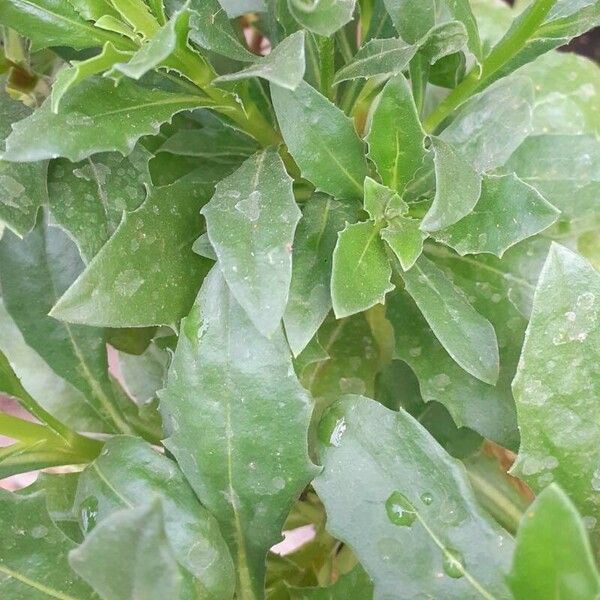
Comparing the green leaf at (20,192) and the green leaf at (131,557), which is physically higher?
the green leaf at (20,192)

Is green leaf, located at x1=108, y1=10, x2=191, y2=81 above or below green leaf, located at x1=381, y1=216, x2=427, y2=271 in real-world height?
above

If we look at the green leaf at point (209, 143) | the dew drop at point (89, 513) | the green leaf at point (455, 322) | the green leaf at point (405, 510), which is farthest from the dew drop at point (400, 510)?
the green leaf at point (209, 143)

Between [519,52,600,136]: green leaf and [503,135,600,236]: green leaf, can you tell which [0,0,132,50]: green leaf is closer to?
[503,135,600,236]: green leaf

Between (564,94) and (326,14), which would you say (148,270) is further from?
(564,94)

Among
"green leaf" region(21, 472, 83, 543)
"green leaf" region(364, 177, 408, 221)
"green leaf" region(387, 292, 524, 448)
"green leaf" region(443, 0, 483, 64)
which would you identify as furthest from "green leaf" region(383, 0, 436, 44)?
"green leaf" region(21, 472, 83, 543)

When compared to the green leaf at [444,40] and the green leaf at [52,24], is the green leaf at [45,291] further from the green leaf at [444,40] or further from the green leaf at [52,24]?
the green leaf at [444,40]

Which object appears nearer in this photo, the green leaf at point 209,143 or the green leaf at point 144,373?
the green leaf at point 209,143
